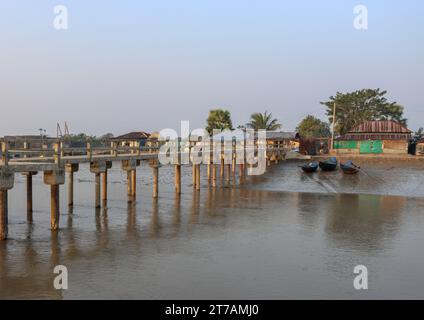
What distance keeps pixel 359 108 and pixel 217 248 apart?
217ft

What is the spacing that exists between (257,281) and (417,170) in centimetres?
3686

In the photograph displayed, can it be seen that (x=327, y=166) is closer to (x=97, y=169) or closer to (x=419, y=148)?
(x=419, y=148)

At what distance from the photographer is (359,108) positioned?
250 feet

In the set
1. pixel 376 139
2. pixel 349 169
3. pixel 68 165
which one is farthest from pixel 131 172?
pixel 376 139

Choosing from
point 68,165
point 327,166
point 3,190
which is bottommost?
point 327,166

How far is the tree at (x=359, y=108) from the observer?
7569 centimetres

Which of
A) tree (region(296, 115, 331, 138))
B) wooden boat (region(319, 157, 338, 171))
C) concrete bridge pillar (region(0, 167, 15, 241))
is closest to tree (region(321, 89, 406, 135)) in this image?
tree (region(296, 115, 331, 138))

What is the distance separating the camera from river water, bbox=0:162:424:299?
35.6ft

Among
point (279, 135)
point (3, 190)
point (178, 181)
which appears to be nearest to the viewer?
point (3, 190)

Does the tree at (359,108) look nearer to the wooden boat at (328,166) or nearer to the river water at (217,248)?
the wooden boat at (328,166)

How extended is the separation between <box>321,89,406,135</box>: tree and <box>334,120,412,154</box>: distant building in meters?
16.0

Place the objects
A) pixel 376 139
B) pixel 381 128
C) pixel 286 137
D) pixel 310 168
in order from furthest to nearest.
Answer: pixel 286 137, pixel 381 128, pixel 376 139, pixel 310 168
